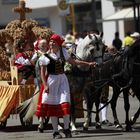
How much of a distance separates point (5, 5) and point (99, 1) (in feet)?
30.7

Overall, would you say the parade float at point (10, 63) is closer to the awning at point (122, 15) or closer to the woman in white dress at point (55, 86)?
the woman in white dress at point (55, 86)

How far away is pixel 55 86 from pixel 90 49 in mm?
1603

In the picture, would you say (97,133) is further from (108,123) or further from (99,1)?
(99,1)

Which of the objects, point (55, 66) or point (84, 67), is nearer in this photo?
point (55, 66)

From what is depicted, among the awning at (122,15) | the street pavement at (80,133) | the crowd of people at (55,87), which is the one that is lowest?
the street pavement at (80,133)

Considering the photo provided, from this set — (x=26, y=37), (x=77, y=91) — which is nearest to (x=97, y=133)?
(x=77, y=91)

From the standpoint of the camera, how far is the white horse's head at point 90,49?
47.5 ft

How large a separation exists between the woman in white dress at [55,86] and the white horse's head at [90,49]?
3.86ft

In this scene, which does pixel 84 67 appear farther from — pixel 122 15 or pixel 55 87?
pixel 122 15

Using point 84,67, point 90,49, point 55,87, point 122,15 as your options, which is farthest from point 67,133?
point 122,15

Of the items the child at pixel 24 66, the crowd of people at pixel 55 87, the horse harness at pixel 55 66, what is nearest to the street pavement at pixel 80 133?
the crowd of people at pixel 55 87

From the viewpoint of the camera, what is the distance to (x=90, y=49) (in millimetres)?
14523

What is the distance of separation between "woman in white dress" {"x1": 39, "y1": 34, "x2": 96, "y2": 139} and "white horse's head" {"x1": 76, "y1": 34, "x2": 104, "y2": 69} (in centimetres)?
118

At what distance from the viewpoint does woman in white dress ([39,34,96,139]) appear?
1321 cm
